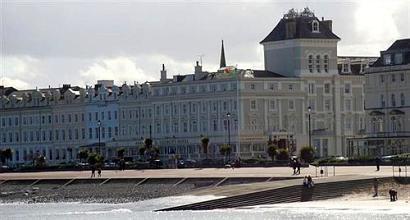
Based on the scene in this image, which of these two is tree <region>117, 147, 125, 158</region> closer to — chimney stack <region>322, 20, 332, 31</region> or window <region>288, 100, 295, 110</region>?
window <region>288, 100, 295, 110</region>

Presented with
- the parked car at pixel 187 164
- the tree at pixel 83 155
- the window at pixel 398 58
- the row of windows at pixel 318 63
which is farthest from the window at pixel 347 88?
the parked car at pixel 187 164

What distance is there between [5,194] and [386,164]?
27.1 meters

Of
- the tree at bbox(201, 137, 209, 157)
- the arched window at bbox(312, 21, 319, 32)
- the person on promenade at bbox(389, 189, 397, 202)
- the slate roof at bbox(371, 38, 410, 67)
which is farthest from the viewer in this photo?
the arched window at bbox(312, 21, 319, 32)

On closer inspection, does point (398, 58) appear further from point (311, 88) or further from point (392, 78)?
point (311, 88)

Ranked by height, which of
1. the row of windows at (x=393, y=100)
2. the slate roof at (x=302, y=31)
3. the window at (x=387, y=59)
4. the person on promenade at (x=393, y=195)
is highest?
the slate roof at (x=302, y=31)

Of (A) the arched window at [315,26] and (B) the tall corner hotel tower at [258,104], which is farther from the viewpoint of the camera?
(A) the arched window at [315,26]

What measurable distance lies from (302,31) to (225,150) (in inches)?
760

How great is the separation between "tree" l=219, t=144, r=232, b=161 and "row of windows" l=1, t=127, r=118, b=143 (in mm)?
26009

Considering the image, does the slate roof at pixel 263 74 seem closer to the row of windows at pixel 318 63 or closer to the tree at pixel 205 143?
the row of windows at pixel 318 63

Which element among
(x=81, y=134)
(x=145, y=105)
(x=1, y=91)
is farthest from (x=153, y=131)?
(x=1, y=91)

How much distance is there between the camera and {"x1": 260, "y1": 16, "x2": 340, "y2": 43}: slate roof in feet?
485

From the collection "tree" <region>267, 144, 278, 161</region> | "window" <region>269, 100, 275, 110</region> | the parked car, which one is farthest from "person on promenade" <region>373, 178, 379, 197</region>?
"window" <region>269, 100, 275, 110</region>

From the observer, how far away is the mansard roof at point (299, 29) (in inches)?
5817

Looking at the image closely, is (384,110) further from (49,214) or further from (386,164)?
(49,214)
